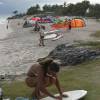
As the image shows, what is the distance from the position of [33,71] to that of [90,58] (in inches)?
304

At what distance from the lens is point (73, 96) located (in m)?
10.0

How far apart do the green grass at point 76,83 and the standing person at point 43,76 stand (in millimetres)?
868

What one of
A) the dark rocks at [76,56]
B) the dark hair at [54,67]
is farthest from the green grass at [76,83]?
the dark hair at [54,67]

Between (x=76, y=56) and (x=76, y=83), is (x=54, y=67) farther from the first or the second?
(x=76, y=56)

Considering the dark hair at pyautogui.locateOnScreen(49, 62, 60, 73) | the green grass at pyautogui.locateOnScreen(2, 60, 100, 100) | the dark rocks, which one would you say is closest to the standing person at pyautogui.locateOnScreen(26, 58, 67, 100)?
the dark hair at pyautogui.locateOnScreen(49, 62, 60, 73)

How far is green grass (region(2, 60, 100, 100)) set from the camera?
11170 millimetres

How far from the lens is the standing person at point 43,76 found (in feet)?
31.1

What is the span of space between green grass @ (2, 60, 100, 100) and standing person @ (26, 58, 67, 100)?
34.2 inches

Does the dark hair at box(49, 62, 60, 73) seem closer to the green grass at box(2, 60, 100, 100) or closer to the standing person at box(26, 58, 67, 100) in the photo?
the standing person at box(26, 58, 67, 100)

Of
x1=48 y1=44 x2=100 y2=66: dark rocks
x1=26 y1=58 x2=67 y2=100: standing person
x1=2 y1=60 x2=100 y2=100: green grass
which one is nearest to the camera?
x1=26 y1=58 x2=67 y2=100: standing person

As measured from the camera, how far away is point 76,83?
1250 centimetres

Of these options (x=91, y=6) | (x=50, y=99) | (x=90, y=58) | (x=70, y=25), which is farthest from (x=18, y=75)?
(x=91, y=6)

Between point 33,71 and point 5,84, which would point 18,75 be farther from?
point 33,71

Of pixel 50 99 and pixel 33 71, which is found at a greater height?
pixel 33 71
